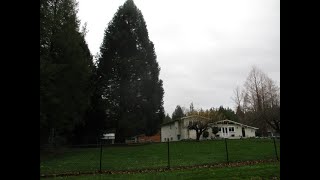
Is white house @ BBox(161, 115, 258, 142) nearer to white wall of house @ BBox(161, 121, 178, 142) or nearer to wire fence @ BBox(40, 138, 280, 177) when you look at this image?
white wall of house @ BBox(161, 121, 178, 142)

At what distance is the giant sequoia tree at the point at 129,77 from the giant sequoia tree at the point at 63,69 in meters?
6.43

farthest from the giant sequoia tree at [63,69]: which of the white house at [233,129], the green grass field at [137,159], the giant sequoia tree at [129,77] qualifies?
the white house at [233,129]

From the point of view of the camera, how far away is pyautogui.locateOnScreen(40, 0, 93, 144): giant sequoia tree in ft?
87.6

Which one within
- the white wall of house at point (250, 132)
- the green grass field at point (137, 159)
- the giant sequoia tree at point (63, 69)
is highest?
the giant sequoia tree at point (63, 69)

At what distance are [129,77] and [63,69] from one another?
11.9 m

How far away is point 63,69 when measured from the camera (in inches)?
1164

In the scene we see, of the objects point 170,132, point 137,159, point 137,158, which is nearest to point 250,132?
point 170,132

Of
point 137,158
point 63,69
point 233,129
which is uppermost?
point 63,69

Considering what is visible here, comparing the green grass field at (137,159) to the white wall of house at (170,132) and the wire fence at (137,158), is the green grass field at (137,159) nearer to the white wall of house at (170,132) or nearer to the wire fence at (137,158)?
the wire fence at (137,158)

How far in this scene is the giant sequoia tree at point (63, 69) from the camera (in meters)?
26.7

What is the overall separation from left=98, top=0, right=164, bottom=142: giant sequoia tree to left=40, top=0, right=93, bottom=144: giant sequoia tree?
6434 mm

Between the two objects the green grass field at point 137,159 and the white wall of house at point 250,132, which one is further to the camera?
the white wall of house at point 250,132

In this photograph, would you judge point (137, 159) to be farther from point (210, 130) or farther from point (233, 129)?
point (233, 129)
